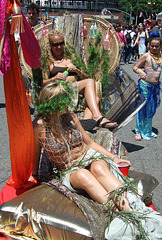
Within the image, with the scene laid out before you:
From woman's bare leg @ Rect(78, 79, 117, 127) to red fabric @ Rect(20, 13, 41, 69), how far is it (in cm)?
151

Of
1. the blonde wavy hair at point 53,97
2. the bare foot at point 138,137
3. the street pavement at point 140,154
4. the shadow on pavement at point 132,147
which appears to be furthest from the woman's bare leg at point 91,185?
the bare foot at point 138,137

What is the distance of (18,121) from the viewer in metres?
2.68

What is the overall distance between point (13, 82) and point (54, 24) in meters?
2.56

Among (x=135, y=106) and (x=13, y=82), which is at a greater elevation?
(x=13, y=82)

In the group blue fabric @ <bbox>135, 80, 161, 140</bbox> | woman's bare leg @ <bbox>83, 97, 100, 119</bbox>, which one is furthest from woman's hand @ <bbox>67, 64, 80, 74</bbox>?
blue fabric @ <bbox>135, 80, 161, 140</bbox>

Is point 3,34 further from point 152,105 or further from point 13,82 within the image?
point 152,105

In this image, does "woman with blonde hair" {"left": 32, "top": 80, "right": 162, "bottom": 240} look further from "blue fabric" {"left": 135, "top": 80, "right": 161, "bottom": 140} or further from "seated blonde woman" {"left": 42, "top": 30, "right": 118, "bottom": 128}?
"blue fabric" {"left": 135, "top": 80, "right": 161, "bottom": 140}

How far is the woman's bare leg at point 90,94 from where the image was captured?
13.4ft

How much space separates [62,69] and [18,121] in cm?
178

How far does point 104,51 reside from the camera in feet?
15.9

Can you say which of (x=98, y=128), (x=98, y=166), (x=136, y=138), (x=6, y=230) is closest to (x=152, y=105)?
(x=136, y=138)

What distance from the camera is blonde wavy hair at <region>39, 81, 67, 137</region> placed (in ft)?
8.87

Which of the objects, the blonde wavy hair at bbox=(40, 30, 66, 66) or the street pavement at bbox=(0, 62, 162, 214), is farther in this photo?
the blonde wavy hair at bbox=(40, 30, 66, 66)

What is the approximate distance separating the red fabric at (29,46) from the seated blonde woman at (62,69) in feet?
4.43
